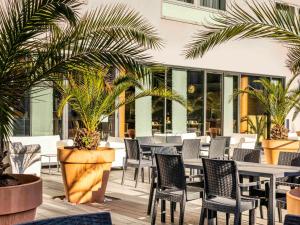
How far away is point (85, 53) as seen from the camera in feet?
17.8

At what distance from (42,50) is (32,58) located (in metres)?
0.16

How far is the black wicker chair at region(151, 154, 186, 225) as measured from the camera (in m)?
5.70

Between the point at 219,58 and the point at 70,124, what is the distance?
20.8ft

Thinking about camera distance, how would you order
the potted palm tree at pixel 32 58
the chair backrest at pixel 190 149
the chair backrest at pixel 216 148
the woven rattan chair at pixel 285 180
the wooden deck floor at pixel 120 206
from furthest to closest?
the chair backrest at pixel 216 148
the chair backrest at pixel 190 149
the wooden deck floor at pixel 120 206
the woven rattan chair at pixel 285 180
the potted palm tree at pixel 32 58

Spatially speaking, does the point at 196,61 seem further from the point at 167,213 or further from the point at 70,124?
the point at 167,213

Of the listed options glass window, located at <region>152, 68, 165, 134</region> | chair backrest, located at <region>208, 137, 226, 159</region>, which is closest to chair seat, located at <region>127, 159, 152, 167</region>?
chair backrest, located at <region>208, 137, 226, 159</region>

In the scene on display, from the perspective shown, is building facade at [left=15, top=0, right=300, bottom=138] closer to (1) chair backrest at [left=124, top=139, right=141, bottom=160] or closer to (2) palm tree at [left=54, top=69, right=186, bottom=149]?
(1) chair backrest at [left=124, top=139, right=141, bottom=160]

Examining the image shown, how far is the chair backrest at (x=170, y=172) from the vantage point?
18.7 ft

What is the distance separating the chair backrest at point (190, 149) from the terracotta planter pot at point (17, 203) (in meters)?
5.19

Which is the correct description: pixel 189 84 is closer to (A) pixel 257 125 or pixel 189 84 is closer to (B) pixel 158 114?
(B) pixel 158 114

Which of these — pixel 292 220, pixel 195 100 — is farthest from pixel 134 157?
pixel 195 100

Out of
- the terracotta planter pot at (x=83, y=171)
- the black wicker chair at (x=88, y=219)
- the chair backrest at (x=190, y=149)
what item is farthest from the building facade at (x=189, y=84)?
the black wicker chair at (x=88, y=219)

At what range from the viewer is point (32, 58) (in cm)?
532

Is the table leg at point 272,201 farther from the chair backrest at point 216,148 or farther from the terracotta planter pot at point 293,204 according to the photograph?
the chair backrest at point 216,148
